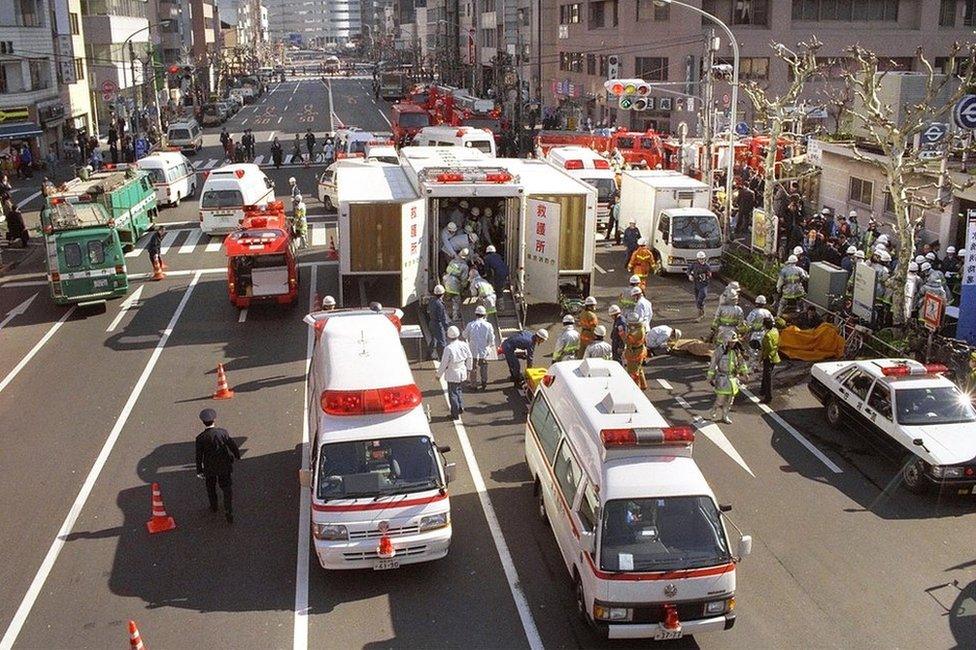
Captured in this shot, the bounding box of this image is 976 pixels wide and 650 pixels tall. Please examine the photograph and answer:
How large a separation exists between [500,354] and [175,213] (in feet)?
72.2

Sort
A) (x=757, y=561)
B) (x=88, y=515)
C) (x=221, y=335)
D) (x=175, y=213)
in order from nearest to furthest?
1. (x=757, y=561)
2. (x=88, y=515)
3. (x=221, y=335)
4. (x=175, y=213)

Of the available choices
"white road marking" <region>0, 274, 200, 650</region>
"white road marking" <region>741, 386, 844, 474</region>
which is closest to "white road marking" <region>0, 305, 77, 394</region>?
"white road marking" <region>0, 274, 200, 650</region>

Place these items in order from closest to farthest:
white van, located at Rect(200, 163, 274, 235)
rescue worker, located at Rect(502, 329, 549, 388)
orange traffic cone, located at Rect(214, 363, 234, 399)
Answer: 1. orange traffic cone, located at Rect(214, 363, 234, 399)
2. rescue worker, located at Rect(502, 329, 549, 388)
3. white van, located at Rect(200, 163, 274, 235)

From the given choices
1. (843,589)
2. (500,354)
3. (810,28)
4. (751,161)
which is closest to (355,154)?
(751,161)

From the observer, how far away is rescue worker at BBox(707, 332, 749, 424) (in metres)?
16.2

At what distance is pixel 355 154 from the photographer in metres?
41.5

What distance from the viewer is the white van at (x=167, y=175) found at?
123ft

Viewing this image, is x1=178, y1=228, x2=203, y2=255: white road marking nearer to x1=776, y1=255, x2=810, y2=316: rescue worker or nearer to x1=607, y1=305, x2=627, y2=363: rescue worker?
x1=607, y1=305, x2=627, y2=363: rescue worker

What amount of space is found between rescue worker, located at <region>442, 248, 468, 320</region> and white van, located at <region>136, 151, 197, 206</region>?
20447mm

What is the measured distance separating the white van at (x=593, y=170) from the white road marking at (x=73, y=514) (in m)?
16.3

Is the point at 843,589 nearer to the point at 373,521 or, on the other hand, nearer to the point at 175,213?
the point at 373,521

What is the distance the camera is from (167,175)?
1494 inches

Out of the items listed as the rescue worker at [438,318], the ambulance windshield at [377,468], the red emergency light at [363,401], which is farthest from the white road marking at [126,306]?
the ambulance windshield at [377,468]

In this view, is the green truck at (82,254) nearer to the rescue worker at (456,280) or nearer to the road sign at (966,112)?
the rescue worker at (456,280)
